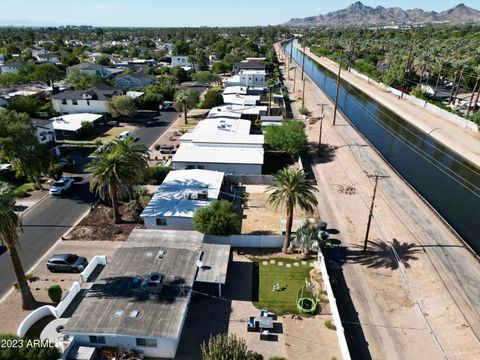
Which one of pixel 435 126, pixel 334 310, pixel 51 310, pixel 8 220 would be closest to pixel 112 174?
pixel 8 220

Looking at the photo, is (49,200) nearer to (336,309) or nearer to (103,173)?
(103,173)

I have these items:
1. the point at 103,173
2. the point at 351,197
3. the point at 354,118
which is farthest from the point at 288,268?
the point at 354,118

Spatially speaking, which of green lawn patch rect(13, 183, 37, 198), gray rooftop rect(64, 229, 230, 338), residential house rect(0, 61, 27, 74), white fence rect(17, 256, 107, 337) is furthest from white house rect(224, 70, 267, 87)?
white fence rect(17, 256, 107, 337)

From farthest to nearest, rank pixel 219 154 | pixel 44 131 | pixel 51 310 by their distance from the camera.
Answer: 1. pixel 44 131
2. pixel 219 154
3. pixel 51 310

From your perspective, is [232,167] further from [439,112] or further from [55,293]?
[439,112]

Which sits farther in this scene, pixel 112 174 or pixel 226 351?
pixel 112 174

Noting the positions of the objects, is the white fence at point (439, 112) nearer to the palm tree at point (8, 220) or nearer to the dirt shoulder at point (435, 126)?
the dirt shoulder at point (435, 126)

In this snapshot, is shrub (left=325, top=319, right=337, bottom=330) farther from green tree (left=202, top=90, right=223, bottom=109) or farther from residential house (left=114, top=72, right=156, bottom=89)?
residential house (left=114, top=72, right=156, bottom=89)

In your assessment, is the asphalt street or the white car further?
the white car
